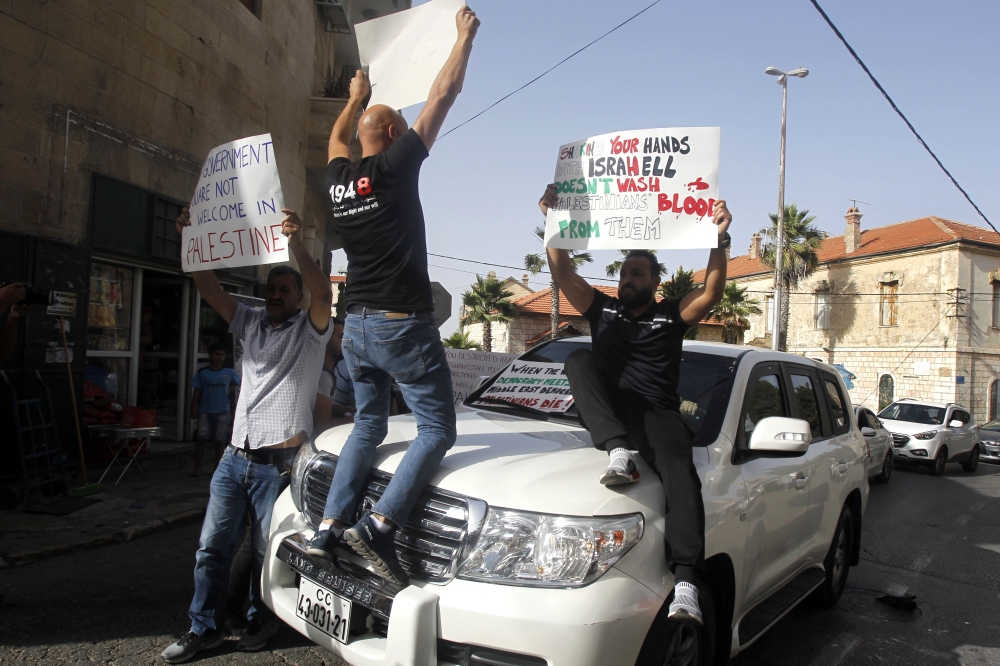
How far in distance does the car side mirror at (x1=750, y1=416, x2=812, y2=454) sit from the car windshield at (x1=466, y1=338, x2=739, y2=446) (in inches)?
7.6

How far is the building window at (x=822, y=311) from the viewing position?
3994cm

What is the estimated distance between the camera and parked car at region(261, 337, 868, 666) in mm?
2371

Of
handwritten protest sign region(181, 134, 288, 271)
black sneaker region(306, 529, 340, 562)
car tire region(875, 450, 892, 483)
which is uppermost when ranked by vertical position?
handwritten protest sign region(181, 134, 288, 271)

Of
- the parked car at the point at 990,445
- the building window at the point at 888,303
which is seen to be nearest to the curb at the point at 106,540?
the parked car at the point at 990,445

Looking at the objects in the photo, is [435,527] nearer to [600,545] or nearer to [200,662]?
[600,545]

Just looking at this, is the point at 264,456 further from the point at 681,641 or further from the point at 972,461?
the point at 972,461

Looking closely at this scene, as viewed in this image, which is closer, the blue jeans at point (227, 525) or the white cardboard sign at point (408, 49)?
the blue jeans at point (227, 525)

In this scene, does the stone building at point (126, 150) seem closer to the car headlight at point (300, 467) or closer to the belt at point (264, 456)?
the belt at point (264, 456)

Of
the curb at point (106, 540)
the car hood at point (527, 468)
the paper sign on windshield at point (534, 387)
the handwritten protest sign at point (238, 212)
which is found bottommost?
the curb at point (106, 540)

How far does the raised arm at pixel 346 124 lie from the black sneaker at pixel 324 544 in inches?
63.8

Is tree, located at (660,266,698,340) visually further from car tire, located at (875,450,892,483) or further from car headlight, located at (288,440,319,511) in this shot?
car headlight, located at (288,440,319,511)

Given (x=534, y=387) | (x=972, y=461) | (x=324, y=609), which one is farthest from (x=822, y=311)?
(x=324, y=609)

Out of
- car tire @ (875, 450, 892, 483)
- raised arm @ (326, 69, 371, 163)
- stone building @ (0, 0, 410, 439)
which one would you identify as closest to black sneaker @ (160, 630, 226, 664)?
raised arm @ (326, 69, 371, 163)

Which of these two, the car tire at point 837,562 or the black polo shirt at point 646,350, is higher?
the black polo shirt at point 646,350
